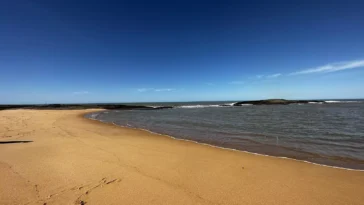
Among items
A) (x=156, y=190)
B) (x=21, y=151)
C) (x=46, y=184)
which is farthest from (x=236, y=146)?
(x=21, y=151)

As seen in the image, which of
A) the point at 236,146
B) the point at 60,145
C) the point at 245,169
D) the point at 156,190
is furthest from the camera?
the point at 236,146

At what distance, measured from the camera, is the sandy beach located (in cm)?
387

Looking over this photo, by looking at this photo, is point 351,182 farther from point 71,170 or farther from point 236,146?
point 71,170

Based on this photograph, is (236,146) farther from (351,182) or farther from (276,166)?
(351,182)

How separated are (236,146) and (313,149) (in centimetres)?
321

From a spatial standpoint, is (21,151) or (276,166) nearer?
(276,166)

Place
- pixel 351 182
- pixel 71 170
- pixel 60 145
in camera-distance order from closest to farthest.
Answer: pixel 351 182, pixel 71 170, pixel 60 145

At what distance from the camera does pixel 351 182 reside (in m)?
4.77

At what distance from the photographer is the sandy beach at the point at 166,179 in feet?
12.7

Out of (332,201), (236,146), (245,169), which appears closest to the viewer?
(332,201)

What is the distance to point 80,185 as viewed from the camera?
4324 mm

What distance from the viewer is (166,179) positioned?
4.79 metres

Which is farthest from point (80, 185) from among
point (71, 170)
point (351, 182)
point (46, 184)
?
point (351, 182)

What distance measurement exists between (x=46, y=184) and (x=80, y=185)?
31.7 inches
